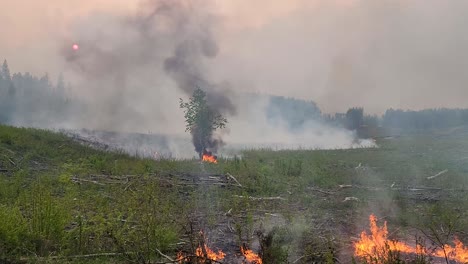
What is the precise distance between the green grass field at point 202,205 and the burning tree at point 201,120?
32.0 feet

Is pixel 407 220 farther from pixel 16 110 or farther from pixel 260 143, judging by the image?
pixel 16 110

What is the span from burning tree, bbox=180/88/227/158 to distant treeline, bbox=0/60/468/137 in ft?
80.8

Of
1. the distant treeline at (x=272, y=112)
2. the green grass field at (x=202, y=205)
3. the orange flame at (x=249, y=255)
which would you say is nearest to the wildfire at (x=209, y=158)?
the green grass field at (x=202, y=205)

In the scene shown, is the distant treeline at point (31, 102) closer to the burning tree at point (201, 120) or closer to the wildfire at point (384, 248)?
the burning tree at point (201, 120)

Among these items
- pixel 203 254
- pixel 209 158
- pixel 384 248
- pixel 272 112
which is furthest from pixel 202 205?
pixel 272 112

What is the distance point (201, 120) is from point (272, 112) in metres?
29.3

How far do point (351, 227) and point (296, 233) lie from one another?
6.40 ft

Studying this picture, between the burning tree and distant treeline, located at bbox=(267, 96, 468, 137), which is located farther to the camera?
distant treeline, located at bbox=(267, 96, 468, 137)

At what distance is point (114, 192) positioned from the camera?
11.6 meters

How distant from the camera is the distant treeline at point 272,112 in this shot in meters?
54.3

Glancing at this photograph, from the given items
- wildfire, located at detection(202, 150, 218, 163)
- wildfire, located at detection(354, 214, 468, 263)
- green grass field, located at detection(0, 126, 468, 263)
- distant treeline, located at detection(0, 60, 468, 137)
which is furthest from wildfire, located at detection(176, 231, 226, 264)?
distant treeline, located at detection(0, 60, 468, 137)

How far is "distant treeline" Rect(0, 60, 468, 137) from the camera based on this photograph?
178 ft

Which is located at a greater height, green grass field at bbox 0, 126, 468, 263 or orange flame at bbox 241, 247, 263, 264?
green grass field at bbox 0, 126, 468, 263

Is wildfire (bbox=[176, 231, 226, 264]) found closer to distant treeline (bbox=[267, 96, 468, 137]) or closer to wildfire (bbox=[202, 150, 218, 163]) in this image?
wildfire (bbox=[202, 150, 218, 163])
